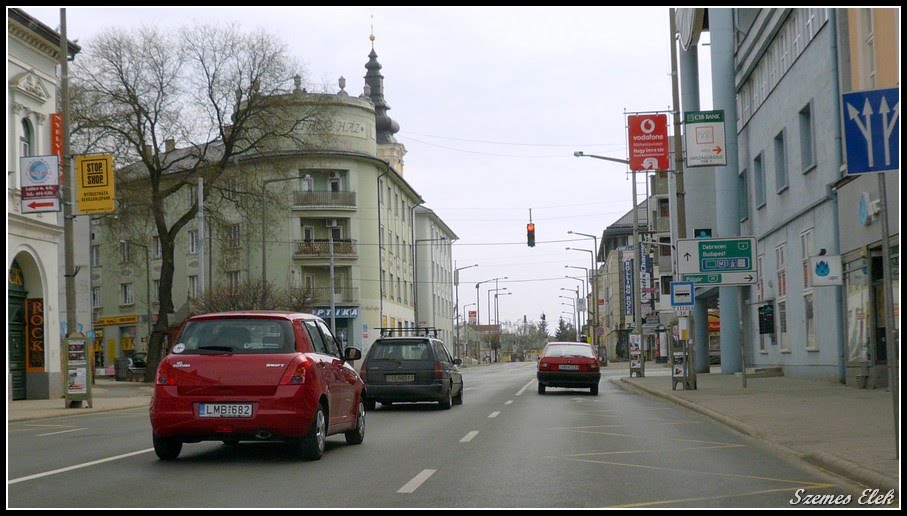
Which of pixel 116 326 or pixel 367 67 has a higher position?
pixel 367 67

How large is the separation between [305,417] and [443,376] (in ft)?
34.5

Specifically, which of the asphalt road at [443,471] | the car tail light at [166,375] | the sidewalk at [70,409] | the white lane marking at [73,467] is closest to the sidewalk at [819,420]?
the asphalt road at [443,471]

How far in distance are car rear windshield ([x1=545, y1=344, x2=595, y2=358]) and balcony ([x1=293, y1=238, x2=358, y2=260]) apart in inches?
1558

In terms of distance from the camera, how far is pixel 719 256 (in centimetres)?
2545

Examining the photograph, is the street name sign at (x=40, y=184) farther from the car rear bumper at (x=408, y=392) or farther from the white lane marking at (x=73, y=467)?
the white lane marking at (x=73, y=467)

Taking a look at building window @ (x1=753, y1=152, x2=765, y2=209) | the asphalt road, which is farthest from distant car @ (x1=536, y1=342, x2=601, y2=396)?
the asphalt road

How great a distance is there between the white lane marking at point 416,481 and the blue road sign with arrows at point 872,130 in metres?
4.85

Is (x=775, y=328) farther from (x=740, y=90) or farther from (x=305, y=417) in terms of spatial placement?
(x=305, y=417)

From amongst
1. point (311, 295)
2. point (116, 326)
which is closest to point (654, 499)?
point (311, 295)

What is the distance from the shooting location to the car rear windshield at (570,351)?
29.6 meters

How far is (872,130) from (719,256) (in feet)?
52.3

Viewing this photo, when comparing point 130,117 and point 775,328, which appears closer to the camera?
point 775,328

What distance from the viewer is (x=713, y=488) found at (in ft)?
30.6


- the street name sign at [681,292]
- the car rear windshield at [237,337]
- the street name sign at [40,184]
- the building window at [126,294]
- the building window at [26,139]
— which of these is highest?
the building window at [26,139]
